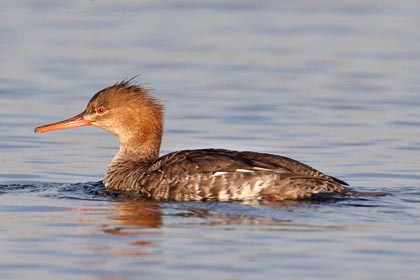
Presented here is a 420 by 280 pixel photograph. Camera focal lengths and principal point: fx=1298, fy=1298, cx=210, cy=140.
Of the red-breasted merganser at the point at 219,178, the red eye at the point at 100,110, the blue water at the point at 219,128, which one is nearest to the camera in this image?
the blue water at the point at 219,128

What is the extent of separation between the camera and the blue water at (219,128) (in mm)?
10250

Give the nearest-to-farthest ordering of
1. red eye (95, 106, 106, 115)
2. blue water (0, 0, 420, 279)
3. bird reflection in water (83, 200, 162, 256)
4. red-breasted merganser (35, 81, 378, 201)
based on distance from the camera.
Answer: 1. blue water (0, 0, 420, 279)
2. bird reflection in water (83, 200, 162, 256)
3. red-breasted merganser (35, 81, 378, 201)
4. red eye (95, 106, 106, 115)

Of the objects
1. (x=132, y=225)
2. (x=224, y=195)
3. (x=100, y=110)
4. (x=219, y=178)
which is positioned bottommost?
(x=132, y=225)

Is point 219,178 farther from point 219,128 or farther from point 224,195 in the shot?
point 219,128

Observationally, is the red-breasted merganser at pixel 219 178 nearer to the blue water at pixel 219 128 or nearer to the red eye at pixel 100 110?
the blue water at pixel 219 128

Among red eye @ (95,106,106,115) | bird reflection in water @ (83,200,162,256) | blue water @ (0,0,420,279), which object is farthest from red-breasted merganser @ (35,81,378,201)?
red eye @ (95,106,106,115)

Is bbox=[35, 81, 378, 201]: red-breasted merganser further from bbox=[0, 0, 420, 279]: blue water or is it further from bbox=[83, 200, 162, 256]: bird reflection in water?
bbox=[83, 200, 162, 256]: bird reflection in water

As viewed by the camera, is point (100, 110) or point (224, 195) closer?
point (224, 195)

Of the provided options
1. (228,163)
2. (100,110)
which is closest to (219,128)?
(100,110)

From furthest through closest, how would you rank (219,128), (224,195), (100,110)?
(219,128), (100,110), (224,195)

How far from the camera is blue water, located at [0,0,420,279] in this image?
10.2 m

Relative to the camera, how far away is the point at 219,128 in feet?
54.6

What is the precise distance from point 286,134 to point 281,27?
7.41m

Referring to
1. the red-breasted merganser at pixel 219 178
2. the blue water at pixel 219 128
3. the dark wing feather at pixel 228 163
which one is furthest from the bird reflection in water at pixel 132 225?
the dark wing feather at pixel 228 163
